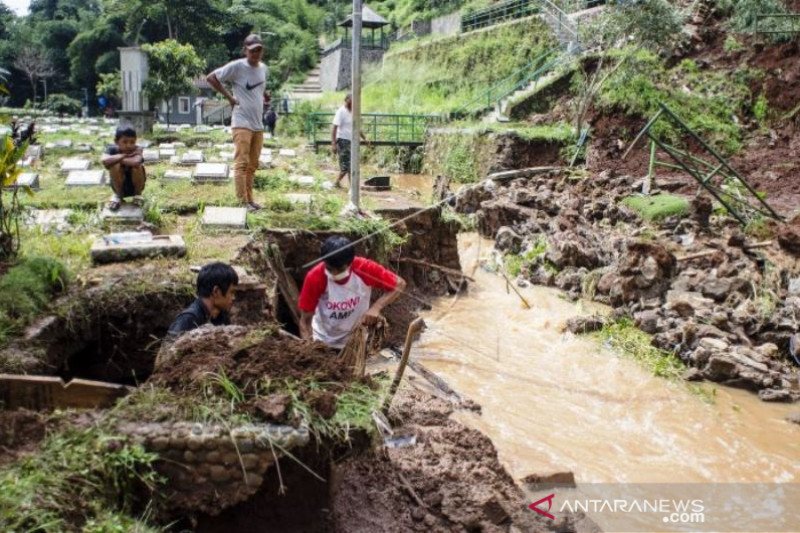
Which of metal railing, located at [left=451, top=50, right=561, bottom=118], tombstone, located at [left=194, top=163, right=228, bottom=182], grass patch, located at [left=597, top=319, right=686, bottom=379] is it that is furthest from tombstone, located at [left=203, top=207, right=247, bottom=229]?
metal railing, located at [left=451, top=50, right=561, bottom=118]

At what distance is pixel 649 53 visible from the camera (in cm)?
1619

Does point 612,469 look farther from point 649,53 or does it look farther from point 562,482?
point 649,53

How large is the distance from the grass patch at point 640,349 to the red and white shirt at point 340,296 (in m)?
4.16

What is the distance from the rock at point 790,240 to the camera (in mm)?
8805

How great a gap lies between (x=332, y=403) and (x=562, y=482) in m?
2.34

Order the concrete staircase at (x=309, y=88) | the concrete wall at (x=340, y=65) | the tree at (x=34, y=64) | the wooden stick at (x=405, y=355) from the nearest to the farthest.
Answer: the wooden stick at (x=405, y=355) < the tree at (x=34, y=64) < the concrete wall at (x=340, y=65) < the concrete staircase at (x=309, y=88)

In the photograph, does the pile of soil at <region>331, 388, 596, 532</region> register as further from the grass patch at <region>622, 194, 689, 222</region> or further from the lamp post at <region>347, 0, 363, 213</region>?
the grass patch at <region>622, 194, 689, 222</region>

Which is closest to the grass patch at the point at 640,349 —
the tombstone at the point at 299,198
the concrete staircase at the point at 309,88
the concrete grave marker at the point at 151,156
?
the tombstone at the point at 299,198

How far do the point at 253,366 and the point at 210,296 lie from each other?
82 cm

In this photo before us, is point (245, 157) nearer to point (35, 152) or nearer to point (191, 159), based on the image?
point (191, 159)

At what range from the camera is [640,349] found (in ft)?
25.5

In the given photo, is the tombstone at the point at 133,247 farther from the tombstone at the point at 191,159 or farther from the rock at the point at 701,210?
the rock at the point at 701,210

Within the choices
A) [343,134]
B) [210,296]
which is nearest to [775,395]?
[210,296]

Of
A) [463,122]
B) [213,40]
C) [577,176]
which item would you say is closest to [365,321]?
[577,176]
